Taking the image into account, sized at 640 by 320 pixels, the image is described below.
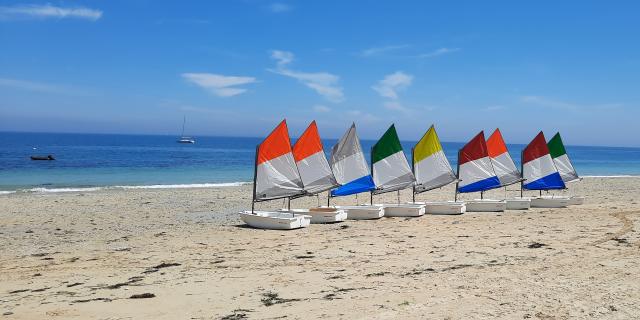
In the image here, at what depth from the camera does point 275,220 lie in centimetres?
1925

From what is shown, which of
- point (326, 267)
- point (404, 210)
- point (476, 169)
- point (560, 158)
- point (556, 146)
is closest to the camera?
point (326, 267)

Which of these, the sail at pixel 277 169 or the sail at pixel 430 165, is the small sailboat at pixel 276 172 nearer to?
the sail at pixel 277 169

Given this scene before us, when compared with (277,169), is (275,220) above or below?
below

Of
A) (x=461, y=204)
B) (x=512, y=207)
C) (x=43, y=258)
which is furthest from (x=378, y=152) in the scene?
(x=43, y=258)

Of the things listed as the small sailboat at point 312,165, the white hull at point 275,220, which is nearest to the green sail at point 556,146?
the small sailboat at point 312,165

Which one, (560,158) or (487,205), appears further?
(560,158)

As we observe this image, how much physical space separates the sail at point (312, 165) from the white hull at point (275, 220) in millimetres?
2083

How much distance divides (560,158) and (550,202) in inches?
188

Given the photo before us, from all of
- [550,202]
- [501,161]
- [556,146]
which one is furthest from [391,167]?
[556,146]

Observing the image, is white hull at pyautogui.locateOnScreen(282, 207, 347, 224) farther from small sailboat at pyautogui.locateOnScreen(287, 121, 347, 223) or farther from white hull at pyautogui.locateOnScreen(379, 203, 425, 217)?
white hull at pyautogui.locateOnScreen(379, 203, 425, 217)

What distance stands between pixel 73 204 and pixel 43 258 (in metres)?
13.4

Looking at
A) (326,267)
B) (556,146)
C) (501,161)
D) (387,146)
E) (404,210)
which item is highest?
(556,146)

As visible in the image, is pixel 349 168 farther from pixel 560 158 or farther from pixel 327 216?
pixel 560 158

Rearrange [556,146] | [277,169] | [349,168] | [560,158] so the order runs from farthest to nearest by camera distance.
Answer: [560,158] < [556,146] < [349,168] < [277,169]
